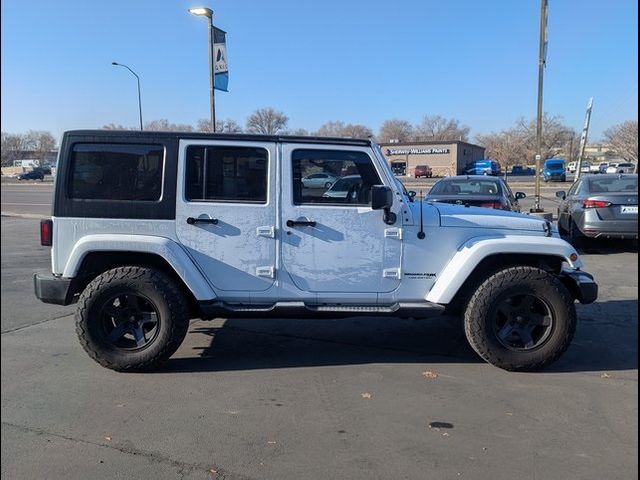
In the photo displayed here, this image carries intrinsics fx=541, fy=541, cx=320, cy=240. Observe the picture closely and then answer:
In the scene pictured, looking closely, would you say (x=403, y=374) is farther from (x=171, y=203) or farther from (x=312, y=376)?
(x=171, y=203)

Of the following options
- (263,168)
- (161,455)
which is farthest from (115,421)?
(263,168)

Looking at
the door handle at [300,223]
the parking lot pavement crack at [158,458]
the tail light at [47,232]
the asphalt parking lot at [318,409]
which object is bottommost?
the parking lot pavement crack at [158,458]

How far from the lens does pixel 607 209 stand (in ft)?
33.8

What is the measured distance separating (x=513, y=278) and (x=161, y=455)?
120 inches

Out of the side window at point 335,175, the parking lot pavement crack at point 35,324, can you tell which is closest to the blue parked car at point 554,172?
the side window at point 335,175

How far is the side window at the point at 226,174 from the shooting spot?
4602 millimetres

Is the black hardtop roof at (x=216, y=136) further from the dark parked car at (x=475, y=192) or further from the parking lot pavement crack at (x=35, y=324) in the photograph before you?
the dark parked car at (x=475, y=192)

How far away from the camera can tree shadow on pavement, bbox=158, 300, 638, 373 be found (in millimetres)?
4879

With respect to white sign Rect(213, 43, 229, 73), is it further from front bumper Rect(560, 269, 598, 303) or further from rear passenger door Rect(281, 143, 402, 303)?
front bumper Rect(560, 269, 598, 303)

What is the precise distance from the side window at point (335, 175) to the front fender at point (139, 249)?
1141 mm

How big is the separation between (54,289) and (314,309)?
220 centimetres

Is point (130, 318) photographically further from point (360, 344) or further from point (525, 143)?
point (525, 143)

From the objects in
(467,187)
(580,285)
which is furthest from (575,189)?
(580,285)

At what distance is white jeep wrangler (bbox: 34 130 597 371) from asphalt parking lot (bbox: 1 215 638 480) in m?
0.41
